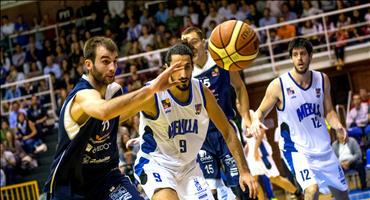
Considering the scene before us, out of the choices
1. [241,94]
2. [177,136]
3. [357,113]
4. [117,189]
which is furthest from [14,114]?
[117,189]

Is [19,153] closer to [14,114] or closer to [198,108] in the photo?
[14,114]

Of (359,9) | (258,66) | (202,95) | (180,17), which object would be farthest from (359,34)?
(202,95)

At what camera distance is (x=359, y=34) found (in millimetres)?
18500

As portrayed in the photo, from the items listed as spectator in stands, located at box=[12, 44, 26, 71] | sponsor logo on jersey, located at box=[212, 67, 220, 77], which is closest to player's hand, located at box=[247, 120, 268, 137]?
sponsor logo on jersey, located at box=[212, 67, 220, 77]

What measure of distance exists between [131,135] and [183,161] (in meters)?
9.97

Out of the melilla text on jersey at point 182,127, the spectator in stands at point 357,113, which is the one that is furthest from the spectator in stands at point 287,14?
the melilla text on jersey at point 182,127

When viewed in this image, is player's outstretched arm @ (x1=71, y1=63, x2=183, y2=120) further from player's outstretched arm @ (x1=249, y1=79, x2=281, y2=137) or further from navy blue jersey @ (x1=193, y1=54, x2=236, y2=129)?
navy blue jersey @ (x1=193, y1=54, x2=236, y2=129)

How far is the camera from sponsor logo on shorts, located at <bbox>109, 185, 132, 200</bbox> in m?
6.20

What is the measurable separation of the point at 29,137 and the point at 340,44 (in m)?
8.08

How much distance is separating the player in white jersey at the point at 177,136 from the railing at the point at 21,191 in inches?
415

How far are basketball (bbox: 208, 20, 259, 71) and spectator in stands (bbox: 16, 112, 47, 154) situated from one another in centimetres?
1176

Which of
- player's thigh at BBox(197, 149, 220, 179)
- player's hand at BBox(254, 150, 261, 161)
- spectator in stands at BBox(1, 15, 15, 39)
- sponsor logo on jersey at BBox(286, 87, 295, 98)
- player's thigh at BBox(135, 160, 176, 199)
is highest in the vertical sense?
spectator in stands at BBox(1, 15, 15, 39)

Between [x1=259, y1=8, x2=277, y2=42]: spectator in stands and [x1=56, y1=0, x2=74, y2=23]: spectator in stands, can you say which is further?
[x1=56, y1=0, x2=74, y2=23]: spectator in stands

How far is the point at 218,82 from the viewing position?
868 cm
